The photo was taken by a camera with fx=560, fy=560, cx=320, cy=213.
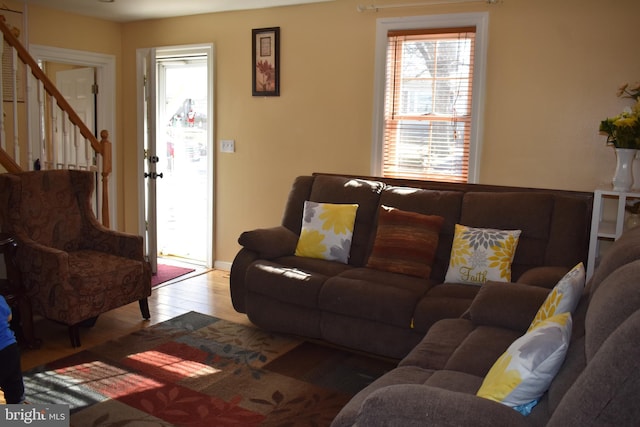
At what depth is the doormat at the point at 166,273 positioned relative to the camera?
5.04 m

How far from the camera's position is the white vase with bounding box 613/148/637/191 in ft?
11.1

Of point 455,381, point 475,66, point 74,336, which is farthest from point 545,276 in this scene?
point 74,336

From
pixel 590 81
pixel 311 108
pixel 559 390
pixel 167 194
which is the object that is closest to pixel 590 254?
pixel 590 81

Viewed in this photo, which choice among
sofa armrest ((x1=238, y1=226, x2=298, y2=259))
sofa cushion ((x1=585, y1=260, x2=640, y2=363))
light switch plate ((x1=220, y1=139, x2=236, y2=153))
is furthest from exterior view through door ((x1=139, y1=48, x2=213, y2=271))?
sofa cushion ((x1=585, y1=260, x2=640, y2=363))

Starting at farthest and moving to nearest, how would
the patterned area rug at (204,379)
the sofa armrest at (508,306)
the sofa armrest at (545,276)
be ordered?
the sofa armrest at (545,276), the patterned area rug at (204,379), the sofa armrest at (508,306)

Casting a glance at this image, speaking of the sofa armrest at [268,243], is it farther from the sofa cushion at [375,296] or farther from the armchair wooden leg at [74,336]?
the armchair wooden leg at [74,336]

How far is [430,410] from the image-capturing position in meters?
1.45

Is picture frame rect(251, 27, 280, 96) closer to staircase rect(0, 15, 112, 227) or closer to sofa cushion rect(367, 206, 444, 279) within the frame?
staircase rect(0, 15, 112, 227)

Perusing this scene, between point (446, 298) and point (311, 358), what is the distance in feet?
2.96

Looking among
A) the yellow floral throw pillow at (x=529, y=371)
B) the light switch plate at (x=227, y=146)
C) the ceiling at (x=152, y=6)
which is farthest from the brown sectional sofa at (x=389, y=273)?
the ceiling at (x=152, y=6)

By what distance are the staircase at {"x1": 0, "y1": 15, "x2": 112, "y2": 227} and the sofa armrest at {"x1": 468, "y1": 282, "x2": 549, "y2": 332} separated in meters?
3.09

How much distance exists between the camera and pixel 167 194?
6.28m

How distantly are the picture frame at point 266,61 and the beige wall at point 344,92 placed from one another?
2.8 inches

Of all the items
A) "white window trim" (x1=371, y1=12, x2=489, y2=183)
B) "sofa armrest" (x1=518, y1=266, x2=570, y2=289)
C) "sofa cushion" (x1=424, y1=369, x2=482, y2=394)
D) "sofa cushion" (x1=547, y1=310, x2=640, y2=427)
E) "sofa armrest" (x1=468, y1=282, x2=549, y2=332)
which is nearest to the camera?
"sofa cushion" (x1=547, y1=310, x2=640, y2=427)
